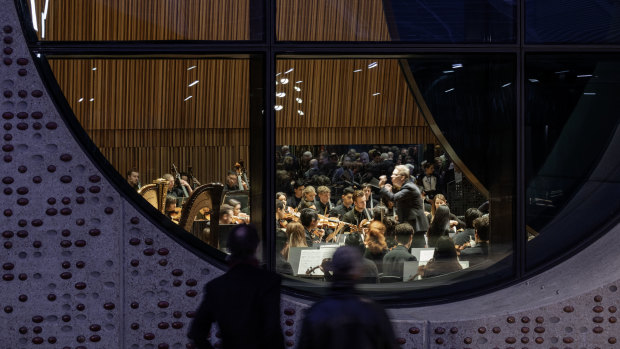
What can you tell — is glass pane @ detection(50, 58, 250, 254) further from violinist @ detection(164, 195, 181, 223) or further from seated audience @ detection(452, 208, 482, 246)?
seated audience @ detection(452, 208, 482, 246)

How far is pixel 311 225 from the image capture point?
653 centimetres

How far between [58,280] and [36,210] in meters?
0.54

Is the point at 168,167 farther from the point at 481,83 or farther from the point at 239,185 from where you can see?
the point at 481,83

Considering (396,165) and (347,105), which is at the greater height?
(347,105)

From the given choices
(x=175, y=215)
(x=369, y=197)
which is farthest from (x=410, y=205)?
(x=175, y=215)

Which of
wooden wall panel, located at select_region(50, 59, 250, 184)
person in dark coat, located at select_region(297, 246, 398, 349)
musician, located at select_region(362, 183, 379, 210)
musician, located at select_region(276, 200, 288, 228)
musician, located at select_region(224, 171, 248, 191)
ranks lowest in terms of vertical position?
person in dark coat, located at select_region(297, 246, 398, 349)

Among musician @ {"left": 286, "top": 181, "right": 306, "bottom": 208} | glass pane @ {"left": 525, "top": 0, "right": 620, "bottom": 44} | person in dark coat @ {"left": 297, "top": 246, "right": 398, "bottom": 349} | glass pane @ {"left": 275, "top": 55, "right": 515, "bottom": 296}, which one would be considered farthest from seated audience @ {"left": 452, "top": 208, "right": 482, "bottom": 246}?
person in dark coat @ {"left": 297, "top": 246, "right": 398, "bottom": 349}

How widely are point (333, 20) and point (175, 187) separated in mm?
1810

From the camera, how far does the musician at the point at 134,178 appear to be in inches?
248

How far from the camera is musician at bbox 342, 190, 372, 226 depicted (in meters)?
6.56

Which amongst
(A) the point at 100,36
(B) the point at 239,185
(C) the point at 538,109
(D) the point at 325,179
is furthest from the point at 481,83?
(A) the point at 100,36

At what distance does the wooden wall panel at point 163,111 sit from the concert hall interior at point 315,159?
0.05 feet

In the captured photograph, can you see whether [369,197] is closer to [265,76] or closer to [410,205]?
[410,205]


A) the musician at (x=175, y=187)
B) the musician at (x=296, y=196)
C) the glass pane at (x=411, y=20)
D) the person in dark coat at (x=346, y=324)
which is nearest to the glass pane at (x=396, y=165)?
the musician at (x=296, y=196)
